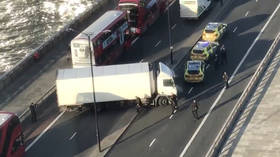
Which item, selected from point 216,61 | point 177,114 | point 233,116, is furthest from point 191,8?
point 233,116

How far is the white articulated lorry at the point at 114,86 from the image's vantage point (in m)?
48.5

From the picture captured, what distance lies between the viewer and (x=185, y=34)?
209 feet

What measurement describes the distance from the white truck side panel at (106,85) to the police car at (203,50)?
870 centimetres

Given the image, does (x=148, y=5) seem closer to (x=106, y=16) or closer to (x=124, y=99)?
(x=106, y=16)

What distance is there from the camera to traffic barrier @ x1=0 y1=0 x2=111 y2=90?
55.6 meters

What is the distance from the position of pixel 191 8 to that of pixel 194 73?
15393 mm

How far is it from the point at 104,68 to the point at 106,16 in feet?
34.8

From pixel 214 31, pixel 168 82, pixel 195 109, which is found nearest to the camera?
pixel 195 109

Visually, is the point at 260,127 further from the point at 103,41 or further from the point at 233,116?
the point at 103,41

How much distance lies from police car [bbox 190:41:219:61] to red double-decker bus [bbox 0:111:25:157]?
2065 cm

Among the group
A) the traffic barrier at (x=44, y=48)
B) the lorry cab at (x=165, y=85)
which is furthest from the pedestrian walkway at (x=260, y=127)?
the traffic barrier at (x=44, y=48)

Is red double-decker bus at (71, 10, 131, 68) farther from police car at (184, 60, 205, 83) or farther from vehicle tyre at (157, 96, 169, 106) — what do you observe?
vehicle tyre at (157, 96, 169, 106)

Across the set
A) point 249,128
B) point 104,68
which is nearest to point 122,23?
point 104,68

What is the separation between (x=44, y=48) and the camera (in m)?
61.4
